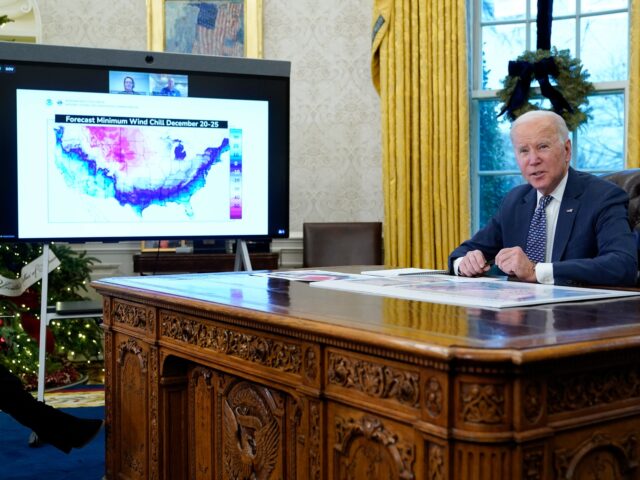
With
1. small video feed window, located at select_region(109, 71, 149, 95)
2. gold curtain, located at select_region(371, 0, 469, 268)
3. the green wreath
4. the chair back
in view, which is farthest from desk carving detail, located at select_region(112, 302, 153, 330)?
the green wreath

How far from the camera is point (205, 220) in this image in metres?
3.31

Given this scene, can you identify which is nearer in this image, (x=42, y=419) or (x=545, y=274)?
(x=545, y=274)

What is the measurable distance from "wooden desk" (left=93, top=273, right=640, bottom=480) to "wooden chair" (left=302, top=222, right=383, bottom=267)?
2719 mm

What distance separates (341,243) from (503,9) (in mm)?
1945

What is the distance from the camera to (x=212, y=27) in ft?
17.1

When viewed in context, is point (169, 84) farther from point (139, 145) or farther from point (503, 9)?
point (503, 9)

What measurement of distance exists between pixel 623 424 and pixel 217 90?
2.47 m

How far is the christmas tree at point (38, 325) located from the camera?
425cm

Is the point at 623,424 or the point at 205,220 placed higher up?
the point at 205,220

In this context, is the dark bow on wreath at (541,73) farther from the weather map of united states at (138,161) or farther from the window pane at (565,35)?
the weather map of united states at (138,161)

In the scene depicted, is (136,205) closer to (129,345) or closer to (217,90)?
(217,90)

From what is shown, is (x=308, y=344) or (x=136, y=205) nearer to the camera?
(x=308, y=344)

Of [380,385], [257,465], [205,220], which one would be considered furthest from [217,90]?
[380,385]

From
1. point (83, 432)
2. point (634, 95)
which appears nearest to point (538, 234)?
point (83, 432)
